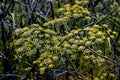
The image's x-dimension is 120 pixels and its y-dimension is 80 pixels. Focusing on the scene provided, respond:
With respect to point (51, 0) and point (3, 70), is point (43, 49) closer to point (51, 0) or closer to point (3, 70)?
point (51, 0)

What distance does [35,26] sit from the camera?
1963 mm

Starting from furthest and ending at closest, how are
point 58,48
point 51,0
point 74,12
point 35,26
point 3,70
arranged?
1. point 3,70
2. point 51,0
3. point 74,12
4. point 35,26
5. point 58,48

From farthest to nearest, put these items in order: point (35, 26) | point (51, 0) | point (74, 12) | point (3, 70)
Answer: point (3, 70)
point (51, 0)
point (74, 12)
point (35, 26)

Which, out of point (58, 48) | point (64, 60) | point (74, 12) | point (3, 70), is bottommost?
point (3, 70)

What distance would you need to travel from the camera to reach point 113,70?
85.7 inches

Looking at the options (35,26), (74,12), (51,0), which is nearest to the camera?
(35,26)

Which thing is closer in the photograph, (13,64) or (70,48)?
(70,48)

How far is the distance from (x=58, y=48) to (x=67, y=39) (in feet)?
0.57

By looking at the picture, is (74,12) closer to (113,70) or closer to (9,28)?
(113,70)

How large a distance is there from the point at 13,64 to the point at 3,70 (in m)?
0.10

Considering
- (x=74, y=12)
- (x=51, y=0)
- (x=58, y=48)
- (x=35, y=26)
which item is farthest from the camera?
(x=51, y=0)

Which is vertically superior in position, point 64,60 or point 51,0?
point 51,0

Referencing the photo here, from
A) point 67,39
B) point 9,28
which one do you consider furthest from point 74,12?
point 9,28

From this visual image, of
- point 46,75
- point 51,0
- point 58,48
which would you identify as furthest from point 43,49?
point 51,0
